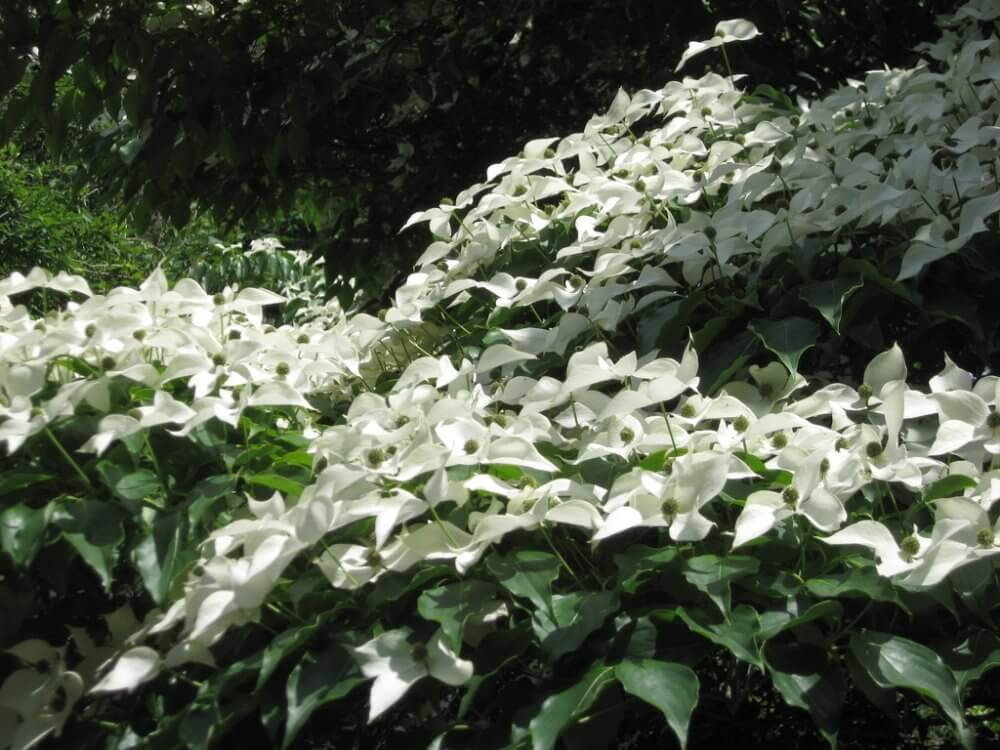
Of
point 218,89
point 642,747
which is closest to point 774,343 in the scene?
point 642,747

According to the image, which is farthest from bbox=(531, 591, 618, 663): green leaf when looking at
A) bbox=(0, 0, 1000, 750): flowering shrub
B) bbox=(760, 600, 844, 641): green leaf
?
bbox=(760, 600, 844, 641): green leaf

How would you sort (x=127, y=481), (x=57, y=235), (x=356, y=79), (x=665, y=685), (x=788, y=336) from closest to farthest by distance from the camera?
(x=665, y=685) → (x=127, y=481) → (x=788, y=336) → (x=356, y=79) → (x=57, y=235)

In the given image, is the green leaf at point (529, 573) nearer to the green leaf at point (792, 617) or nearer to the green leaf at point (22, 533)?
the green leaf at point (792, 617)

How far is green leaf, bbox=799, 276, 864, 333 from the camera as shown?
4.63 ft

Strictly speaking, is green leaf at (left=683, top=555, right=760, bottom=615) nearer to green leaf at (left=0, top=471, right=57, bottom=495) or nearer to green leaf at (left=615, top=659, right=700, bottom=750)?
green leaf at (left=615, top=659, right=700, bottom=750)

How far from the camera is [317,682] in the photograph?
3.36 feet

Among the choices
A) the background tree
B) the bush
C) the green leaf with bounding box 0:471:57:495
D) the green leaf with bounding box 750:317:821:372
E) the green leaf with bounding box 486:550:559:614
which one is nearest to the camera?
the green leaf with bounding box 486:550:559:614

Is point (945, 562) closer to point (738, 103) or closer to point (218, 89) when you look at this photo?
point (738, 103)

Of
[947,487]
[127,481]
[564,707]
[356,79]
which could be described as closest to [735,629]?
[564,707]

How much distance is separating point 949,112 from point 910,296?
0.68 metres

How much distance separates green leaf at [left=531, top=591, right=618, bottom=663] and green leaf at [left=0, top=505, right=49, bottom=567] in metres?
0.50

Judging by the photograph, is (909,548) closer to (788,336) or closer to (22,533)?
(788,336)

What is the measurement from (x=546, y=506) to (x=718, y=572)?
17cm

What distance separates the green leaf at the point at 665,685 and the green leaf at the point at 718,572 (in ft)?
0.23
